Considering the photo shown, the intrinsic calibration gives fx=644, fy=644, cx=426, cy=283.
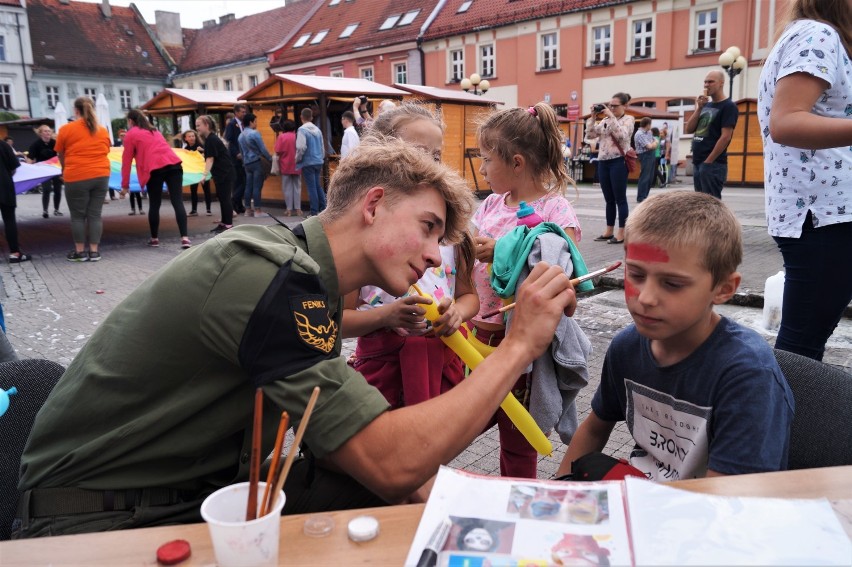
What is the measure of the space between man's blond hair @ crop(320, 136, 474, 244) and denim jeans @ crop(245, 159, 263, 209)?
36.5ft

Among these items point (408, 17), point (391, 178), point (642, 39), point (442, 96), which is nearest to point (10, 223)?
point (391, 178)

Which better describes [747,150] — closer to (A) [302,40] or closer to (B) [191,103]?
(B) [191,103]

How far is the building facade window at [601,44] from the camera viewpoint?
25.6m

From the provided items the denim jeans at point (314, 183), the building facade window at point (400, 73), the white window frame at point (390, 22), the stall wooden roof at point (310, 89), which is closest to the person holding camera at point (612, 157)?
the denim jeans at point (314, 183)

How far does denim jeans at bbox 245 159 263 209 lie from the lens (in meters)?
12.3

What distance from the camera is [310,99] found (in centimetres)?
1287

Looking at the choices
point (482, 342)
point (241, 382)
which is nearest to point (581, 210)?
point (482, 342)

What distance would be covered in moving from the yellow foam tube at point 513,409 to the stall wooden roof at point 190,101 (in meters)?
13.7

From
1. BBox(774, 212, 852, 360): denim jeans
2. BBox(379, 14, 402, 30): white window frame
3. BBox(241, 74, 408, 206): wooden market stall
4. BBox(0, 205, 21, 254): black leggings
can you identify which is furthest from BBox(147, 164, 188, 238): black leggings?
BBox(379, 14, 402, 30): white window frame

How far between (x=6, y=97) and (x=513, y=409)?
1825 inches

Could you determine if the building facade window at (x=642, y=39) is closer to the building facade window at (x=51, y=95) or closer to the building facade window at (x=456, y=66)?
the building facade window at (x=456, y=66)

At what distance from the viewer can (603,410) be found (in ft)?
6.10

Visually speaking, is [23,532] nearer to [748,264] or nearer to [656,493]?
[656,493]

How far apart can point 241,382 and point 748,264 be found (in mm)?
6556
